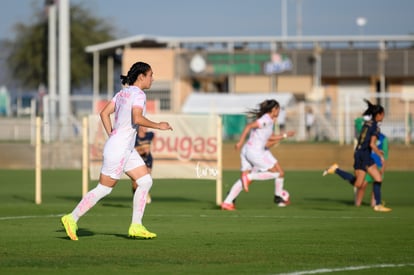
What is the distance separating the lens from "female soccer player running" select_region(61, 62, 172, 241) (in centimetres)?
1357

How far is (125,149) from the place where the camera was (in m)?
13.6

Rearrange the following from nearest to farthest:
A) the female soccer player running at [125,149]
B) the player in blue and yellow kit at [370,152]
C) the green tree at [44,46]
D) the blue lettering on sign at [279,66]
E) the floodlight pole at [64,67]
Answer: the female soccer player running at [125,149] → the player in blue and yellow kit at [370,152] → the floodlight pole at [64,67] → the blue lettering on sign at [279,66] → the green tree at [44,46]

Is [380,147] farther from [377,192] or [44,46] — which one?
[44,46]

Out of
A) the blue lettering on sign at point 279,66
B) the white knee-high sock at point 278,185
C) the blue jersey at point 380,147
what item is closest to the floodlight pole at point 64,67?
the blue jersey at point 380,147

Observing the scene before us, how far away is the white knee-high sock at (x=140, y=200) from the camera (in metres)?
13.9

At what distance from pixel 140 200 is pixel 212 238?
97cm

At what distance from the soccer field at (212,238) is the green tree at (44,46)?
64.3m

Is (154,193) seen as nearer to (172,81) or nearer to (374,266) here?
(374,266)

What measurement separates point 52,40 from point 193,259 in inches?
1464

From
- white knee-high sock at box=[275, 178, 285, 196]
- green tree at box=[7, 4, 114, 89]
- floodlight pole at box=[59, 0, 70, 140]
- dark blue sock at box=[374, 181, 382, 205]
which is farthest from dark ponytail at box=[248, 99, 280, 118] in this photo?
green tree at box=[7, 4, 114, 89]

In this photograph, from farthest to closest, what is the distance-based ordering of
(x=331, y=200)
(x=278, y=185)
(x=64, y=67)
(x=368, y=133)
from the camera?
(x=64, y=67) < (x=331, y=200) < (x=278, y=185) < (x=368, y=133)

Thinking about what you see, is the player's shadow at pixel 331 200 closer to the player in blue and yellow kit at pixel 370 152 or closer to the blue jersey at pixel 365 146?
the player in blue and yellow kit at pixel 370 152

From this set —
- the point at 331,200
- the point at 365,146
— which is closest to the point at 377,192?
the point at 365,146

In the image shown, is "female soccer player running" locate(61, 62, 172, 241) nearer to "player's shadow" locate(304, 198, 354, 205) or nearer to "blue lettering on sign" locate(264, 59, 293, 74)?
"player's shadow" locate(304, 198, 354, 205)
